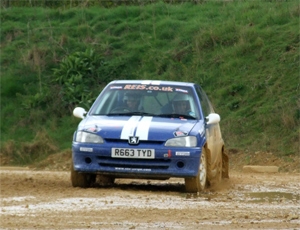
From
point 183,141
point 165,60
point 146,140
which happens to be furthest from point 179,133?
point 165,60

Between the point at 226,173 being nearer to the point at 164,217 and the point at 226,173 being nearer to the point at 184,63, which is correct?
the point at 164,217

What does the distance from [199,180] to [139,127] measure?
1.01 meters

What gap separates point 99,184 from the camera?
40.8 feet

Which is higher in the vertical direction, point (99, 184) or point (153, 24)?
point (153, 24)

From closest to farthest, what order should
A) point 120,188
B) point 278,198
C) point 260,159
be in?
point 278,198, point 120,188, point 260,159

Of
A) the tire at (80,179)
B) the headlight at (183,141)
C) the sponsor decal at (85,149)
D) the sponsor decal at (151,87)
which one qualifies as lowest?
the tire at (80,179)

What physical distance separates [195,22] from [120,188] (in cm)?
1680

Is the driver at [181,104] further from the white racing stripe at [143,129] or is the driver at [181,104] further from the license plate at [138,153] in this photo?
the license plate at [138,153]

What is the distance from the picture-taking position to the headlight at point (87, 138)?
1145 cm

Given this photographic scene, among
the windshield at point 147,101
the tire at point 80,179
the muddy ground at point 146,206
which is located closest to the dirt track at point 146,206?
the muddy ground at point 146,206

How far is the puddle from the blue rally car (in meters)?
0.72

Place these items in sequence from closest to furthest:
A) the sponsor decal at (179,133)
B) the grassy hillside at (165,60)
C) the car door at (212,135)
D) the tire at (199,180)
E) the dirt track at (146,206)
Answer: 1. the dirt track at (146,206)
2. the sponsor decal at (179,133)
3. the tire at (199,180)
4. the car door at (212,135)
5. the grassy hillside at (165,60)

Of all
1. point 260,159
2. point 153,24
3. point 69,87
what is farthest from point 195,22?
point 260,159

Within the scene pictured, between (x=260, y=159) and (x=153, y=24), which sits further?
(x=153, y=24)
